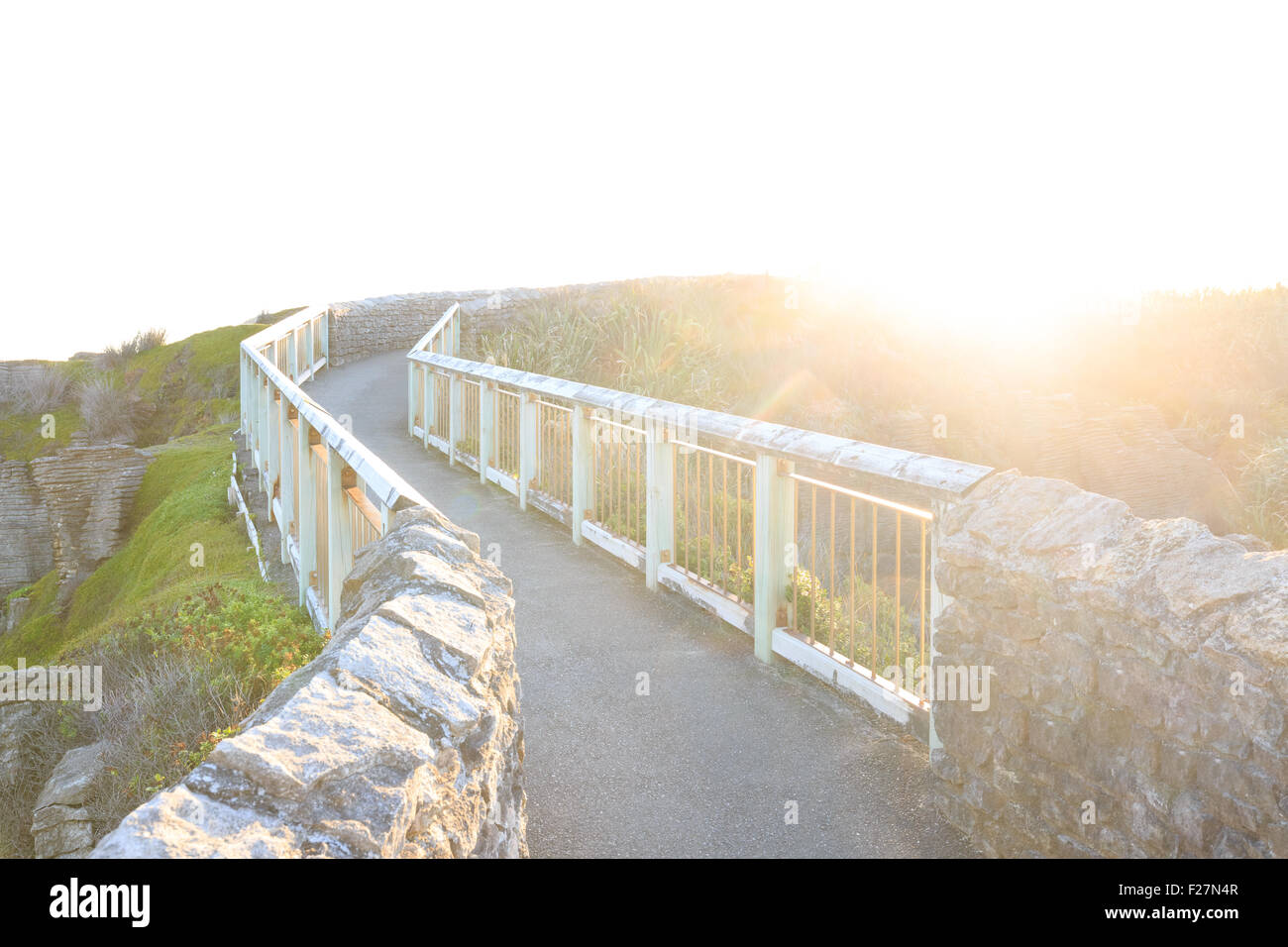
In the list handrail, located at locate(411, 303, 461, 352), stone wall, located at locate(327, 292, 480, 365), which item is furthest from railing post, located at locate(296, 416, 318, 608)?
stone wall, located at locate(327, 292, 480, 365)

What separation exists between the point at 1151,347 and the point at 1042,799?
28334mm

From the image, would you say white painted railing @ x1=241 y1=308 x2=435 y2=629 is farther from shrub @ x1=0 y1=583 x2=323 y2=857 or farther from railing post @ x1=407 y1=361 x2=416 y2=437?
railing post @ x1=407 y1=361 x2=416 y2=437

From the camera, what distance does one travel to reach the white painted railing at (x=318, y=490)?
5.25 m

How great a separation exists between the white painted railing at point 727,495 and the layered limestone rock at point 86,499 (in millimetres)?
13669

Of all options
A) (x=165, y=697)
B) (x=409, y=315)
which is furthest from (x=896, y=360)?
(x=165, y=697)

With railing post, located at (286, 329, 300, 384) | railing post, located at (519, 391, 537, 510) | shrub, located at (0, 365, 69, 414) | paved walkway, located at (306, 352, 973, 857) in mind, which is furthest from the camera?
shrub, located at (0, 365, 69, 414)

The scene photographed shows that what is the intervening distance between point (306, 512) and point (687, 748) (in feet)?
14.3

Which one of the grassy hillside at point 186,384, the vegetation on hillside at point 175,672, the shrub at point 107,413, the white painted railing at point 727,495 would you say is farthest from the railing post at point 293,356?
the shrub at point 107,413

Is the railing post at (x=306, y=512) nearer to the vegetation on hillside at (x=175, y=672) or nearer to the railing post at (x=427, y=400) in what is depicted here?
the vegetation on hillside at (x=175, y=672)

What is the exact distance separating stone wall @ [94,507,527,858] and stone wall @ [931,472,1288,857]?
6.08ft

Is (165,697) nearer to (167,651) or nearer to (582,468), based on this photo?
(167,651)

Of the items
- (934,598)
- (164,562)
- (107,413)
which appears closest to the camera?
(934,598)

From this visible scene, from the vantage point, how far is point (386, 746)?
231 cm

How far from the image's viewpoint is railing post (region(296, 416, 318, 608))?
25.9 feet
